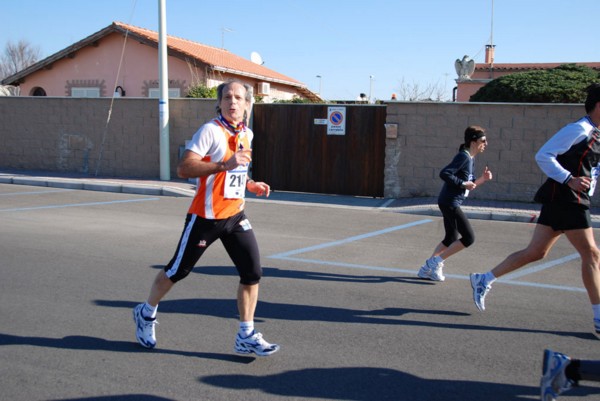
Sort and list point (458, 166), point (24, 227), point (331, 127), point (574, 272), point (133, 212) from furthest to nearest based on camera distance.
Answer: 1. point (331, 127)
2. point (133, 212)
3. point (24, 227)
4. point (574, 272)
5. point (458, 166)

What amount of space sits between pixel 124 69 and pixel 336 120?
1399 centimetres

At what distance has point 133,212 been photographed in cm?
1170

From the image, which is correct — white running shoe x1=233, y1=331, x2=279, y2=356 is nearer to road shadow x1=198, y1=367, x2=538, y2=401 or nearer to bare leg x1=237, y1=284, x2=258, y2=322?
bare leg x1=237, y1=284, x2=258, y2=322

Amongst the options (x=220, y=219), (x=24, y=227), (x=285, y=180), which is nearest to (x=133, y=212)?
(x=24, y=227)

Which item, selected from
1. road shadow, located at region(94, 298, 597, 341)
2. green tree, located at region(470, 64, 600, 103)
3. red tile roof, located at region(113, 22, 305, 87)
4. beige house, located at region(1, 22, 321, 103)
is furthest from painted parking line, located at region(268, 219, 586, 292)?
red tile roof, located at region(113, 22, 305, 87)

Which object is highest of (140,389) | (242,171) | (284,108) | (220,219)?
(284,108)

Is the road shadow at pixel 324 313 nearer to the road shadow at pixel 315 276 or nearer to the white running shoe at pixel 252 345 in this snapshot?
the white running shoe at pixel 252 345

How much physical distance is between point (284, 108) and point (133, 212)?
527 centimetres

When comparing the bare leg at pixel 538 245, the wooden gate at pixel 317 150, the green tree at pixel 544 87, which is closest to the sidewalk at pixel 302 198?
the wooden gate at pixel 317 150

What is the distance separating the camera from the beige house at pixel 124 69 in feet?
80.5

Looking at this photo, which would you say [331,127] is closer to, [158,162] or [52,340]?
[158,162]

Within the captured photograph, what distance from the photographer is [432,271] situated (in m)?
6.91

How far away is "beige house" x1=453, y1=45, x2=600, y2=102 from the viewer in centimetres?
2575

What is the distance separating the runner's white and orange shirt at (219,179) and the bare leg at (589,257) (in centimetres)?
266
